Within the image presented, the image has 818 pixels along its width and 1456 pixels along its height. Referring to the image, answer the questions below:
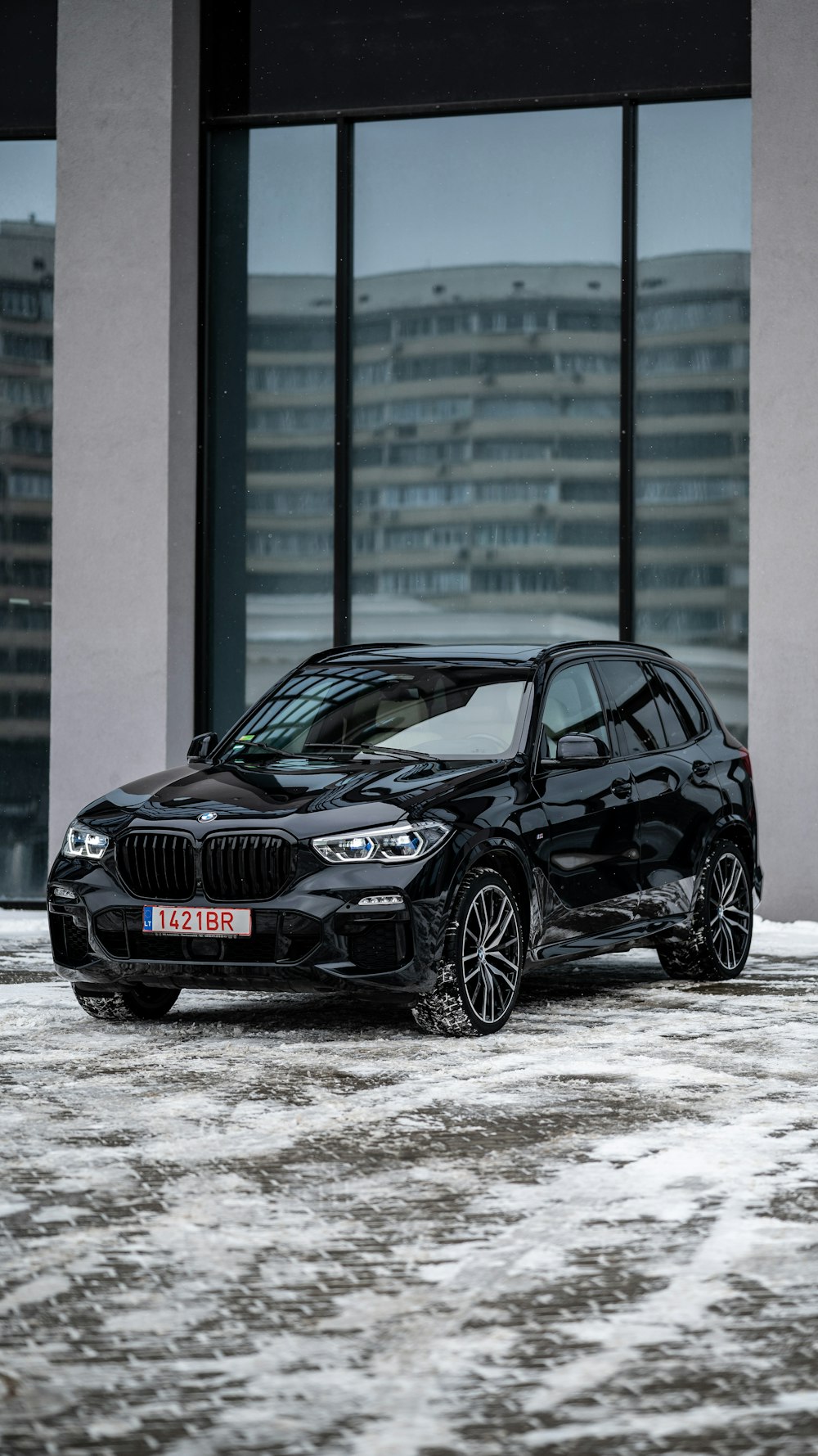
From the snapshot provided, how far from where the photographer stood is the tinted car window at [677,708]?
1066 centimetres

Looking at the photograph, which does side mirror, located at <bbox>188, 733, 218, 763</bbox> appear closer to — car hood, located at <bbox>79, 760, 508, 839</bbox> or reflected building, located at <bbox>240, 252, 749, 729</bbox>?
car hood, located at <bbox>79, 760, 508, 839</bbox>

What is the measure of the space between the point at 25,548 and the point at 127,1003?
7.10 m

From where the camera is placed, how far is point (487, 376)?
50.0 feet

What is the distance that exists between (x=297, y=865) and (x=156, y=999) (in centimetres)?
142

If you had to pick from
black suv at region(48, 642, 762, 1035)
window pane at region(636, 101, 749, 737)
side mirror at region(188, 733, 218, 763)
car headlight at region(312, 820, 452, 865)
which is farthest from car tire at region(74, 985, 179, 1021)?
window pane at region(636, 101, 749, 737)

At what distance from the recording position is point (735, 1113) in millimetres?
6793

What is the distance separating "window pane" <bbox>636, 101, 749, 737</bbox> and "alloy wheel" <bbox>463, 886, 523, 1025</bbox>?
619 cm

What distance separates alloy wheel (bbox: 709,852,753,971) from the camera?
1076 centimetres

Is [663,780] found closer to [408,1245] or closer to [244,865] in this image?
[244,865]

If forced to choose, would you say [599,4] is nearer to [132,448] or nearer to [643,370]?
[643,370]

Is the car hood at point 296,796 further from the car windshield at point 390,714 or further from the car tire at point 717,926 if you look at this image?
the car tire at point 717,926

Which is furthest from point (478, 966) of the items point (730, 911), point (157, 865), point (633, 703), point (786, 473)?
point (786, 473)

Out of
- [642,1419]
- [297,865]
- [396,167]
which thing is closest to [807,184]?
[396,167]

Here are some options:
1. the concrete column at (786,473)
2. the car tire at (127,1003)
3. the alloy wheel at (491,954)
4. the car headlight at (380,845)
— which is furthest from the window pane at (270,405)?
the car headlight at (380,845)
